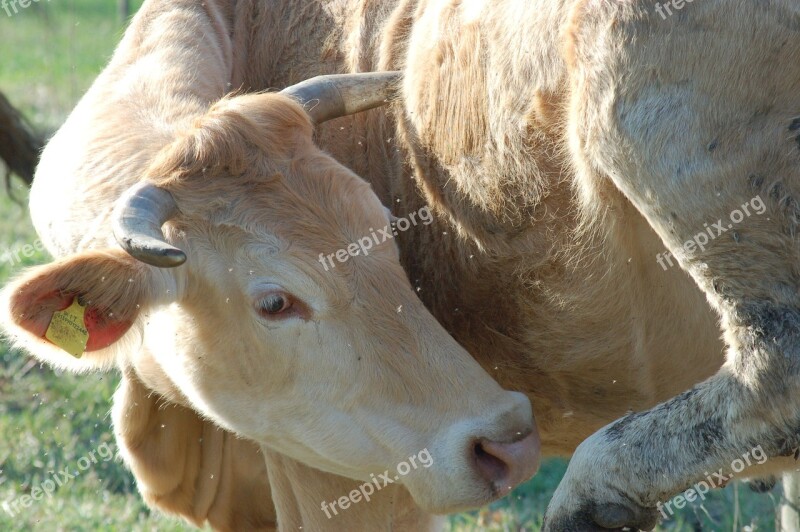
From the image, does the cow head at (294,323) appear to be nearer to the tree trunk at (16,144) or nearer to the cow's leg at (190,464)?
the cow's leg at (190,464)

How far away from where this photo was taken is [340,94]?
3.84 m

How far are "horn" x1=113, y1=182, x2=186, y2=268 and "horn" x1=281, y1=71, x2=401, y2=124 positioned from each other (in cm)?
70

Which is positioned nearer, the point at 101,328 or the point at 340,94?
the point at 101,328

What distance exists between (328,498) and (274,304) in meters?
1.02

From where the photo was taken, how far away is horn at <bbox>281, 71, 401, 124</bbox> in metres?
3.81

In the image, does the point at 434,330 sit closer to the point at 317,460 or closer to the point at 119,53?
the point at 317,460

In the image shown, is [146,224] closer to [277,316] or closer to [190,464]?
[277,316]

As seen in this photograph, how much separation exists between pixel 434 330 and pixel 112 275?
3.30 feet

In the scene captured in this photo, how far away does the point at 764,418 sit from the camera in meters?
2.95

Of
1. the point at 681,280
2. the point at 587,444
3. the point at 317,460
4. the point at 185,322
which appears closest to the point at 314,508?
the point at 317,460

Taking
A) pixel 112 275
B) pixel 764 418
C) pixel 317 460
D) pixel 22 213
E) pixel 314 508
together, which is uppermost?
pixel 112 275

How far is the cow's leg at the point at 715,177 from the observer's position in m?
2.88

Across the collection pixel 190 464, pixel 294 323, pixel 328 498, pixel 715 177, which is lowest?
pixel 190 464

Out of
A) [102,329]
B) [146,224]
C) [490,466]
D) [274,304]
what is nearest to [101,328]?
[102,329]
